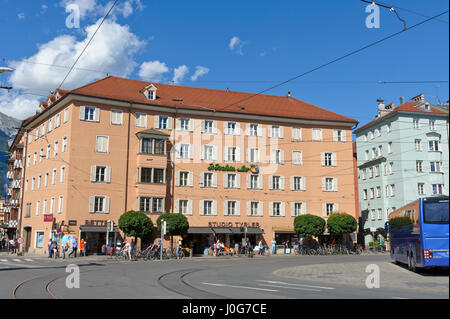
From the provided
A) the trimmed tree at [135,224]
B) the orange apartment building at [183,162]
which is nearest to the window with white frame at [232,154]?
the orange apartment building at [183,162]

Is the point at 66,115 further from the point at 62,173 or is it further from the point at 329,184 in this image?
the point at 329,184

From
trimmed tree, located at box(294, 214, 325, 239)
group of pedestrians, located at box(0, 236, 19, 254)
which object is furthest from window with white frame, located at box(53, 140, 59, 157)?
trimmed tree, located at box(294, 214, 325, 239)

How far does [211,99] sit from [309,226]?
17639 millimetres

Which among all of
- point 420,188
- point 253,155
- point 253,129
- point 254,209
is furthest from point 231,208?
point 420,188

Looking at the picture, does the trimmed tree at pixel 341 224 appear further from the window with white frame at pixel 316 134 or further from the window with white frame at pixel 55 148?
the window with white frame at pixel 55 148

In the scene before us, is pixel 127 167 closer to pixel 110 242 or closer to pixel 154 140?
pixel 154 140

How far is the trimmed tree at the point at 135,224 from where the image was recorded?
1622 inches

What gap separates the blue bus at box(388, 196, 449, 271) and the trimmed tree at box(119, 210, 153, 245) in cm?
2457

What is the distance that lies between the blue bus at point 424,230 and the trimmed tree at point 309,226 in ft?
81.4

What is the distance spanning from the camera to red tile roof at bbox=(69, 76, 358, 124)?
47.8 meters

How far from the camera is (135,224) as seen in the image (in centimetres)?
4112

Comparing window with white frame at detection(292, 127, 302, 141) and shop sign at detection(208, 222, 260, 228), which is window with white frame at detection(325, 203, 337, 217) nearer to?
window with white frame at detection(292, 127, 302, 141)
